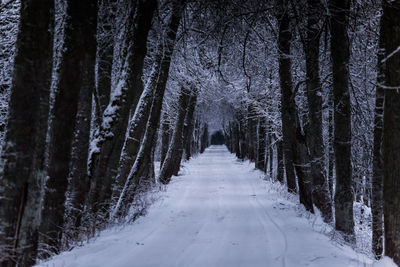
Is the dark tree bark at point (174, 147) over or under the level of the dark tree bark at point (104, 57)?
under

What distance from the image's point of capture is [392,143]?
4469mm

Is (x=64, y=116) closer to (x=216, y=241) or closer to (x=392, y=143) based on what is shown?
(x=216, y=241)

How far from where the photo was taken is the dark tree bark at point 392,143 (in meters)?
4.41

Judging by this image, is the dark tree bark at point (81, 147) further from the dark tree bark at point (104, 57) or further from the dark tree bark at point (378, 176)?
the dark tree bark at point (378, 176)

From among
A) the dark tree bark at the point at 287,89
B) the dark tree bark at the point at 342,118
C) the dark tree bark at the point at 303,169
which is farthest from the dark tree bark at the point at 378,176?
the dark tree bark at the point at 287,89

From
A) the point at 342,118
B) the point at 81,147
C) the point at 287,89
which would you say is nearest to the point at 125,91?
the point at 81,147

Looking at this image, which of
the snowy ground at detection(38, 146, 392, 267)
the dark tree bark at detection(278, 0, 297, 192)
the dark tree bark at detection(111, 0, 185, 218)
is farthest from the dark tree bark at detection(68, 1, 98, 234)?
the dark tree bark at detection(278, 0, 297, 192)

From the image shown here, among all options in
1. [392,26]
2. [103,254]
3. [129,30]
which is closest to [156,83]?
[129,30]

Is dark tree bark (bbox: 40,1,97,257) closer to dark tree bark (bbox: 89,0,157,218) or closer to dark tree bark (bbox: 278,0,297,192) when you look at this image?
dark tree bark (bbox: 89,0,157,218)

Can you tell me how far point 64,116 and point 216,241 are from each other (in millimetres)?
3201

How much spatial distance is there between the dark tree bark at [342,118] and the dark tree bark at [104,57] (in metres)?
4.51

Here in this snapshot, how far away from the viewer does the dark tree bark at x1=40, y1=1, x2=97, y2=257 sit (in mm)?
5266

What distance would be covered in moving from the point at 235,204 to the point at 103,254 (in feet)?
20.1

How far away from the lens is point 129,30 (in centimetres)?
739
